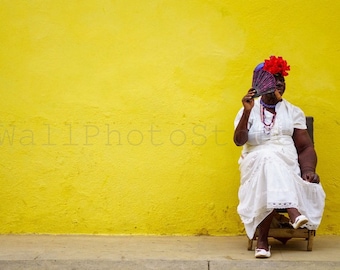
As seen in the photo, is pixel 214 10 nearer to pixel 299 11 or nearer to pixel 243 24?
pixel 243 24

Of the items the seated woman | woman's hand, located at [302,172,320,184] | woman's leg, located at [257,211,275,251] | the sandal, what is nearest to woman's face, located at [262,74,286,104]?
the seated woman

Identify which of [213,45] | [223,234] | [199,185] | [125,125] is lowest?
[223,234]

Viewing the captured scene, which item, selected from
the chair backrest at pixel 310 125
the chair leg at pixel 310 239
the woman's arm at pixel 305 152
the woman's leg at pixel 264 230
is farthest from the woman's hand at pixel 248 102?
the chair leg at pixel 310 239

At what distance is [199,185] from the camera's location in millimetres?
6422

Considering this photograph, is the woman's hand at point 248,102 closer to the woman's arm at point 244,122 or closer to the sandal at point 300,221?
the woman's arm at point 244,122

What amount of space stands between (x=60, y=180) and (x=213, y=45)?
163 cm

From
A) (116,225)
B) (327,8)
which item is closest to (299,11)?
(327,8)

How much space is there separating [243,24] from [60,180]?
6.31 ft

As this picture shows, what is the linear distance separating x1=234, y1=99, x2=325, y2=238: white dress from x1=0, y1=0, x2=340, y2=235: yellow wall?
52cm

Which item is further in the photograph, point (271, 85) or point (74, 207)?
point (74, 207)

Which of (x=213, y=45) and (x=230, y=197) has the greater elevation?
(x=213, y=45)

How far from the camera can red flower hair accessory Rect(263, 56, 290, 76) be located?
19.2 ft

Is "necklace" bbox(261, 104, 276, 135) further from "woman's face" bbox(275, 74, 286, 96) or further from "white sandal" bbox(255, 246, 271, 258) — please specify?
"white sandal" bbox(255, 246, 271, 258)

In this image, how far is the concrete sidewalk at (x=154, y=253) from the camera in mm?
5406
